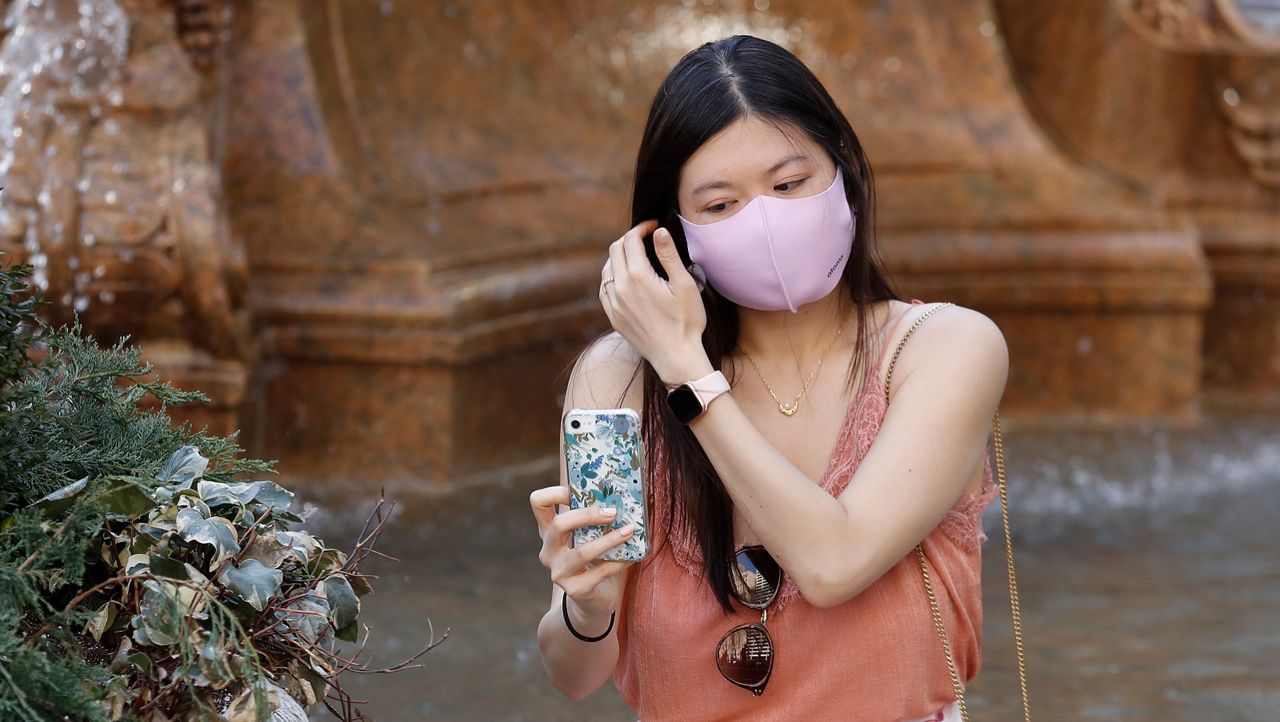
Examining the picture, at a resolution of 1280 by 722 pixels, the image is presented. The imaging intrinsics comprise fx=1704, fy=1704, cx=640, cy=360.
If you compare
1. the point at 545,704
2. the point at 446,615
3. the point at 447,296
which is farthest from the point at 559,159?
the point at 545,704

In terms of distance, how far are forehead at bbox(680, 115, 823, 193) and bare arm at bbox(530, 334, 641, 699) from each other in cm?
31

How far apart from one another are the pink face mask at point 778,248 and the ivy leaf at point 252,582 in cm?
87

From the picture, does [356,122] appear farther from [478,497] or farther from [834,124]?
[834,124]

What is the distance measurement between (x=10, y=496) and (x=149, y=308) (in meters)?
2.88

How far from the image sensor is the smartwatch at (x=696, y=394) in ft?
6.92

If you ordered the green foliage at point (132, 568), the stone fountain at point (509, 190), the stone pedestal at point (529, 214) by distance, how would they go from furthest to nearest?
1. the stone pedestal at point (529, 214)
2. the stone fountain at point (509, 190)
3. the green foliage at point (132, 568)

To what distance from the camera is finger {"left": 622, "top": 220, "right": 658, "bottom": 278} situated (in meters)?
2.17

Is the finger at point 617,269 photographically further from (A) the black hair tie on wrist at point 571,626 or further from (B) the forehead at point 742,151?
(A) the black hair tie on wrist at point 571,626

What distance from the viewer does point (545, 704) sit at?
358 centimetres

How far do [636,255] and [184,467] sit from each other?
2.40 feet

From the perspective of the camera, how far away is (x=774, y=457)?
209 centimetres

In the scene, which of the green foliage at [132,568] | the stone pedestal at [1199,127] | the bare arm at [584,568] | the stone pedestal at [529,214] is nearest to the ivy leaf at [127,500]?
the green foliage at [132,568]

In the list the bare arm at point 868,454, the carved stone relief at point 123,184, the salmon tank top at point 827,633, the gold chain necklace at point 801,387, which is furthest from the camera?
the carved stone relief at point 123,184

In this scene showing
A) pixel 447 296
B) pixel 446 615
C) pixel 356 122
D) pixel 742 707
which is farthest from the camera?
pixel 356 122
